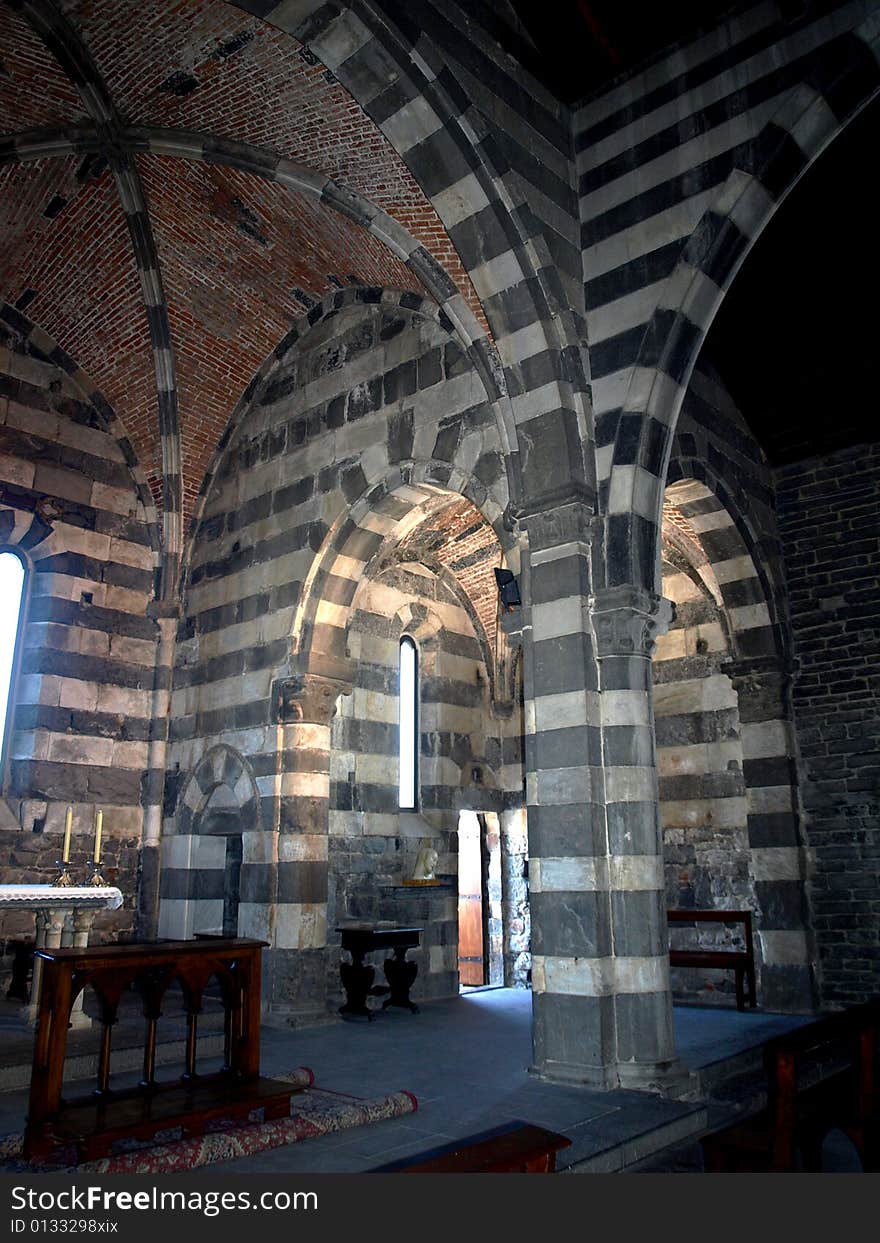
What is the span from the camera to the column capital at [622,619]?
20.5 feet

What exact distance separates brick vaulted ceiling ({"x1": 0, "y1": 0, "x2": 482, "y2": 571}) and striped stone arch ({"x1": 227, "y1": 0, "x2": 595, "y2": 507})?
1.77 ft

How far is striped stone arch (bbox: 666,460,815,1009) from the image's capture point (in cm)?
913

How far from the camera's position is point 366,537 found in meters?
9.29

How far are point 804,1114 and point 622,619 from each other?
3.08m

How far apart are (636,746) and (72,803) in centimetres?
613

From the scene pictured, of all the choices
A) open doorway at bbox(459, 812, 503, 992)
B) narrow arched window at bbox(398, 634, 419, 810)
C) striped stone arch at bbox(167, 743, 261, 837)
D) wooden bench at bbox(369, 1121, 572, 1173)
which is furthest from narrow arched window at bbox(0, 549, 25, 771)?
wooden bench at bbox(369, 1121, 572, 1173)

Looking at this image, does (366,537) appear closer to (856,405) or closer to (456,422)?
(456,422)

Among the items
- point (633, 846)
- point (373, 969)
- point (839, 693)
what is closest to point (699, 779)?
point (839, 693)

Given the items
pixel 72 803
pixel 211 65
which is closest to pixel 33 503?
pixel 72 803

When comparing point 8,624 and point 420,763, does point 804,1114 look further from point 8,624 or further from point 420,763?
point 8,624

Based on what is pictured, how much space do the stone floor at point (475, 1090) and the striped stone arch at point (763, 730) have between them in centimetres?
63

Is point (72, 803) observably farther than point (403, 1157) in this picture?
Yes

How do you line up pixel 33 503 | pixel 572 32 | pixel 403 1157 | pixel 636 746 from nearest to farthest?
pixel 403 1157 < pixel 636 746 < pixel 572 32 < pixel 33 503

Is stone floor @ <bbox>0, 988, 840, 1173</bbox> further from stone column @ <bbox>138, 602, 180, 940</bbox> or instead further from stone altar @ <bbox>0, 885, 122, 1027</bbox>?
stone column @ <bbox>138, 602, 180, 940</bbox>
